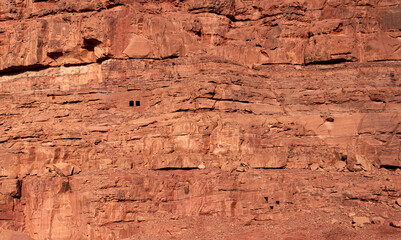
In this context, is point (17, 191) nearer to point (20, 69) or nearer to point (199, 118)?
point (20, 69)

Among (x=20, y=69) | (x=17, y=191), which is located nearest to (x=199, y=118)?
(x=17, y=191)

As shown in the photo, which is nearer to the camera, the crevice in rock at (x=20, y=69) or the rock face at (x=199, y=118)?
the rock face at (x=199, y=118)

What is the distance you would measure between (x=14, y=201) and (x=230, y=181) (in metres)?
10.8

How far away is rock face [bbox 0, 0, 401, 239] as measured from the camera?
1421 inches

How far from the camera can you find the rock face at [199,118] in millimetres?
36094

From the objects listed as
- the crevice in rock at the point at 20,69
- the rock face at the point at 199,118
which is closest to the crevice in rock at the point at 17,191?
the rock face at the point at 199,118

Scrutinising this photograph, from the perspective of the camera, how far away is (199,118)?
38375 mm

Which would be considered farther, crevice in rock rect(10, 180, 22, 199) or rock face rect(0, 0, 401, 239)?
crevice in rock rect(10, 180, 22, 199)

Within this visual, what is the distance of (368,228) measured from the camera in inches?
1359

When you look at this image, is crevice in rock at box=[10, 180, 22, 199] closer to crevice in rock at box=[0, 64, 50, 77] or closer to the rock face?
the rock face

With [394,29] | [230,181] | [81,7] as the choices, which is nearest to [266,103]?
[230,181]

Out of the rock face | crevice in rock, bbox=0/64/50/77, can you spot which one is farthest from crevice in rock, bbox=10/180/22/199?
crevice in rock, bbox=0/64/50/77

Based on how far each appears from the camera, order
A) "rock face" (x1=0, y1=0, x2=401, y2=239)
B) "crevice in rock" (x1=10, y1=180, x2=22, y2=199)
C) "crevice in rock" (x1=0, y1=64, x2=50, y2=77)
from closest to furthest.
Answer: "rock face" (x1=0, y1=0, x2=401, y2=239) < "crevice in rock" (x1=10, y1=180, x2=22, y2=199) < "crevice in rock" (x1=0, y1=64, x2=50, y2=77)

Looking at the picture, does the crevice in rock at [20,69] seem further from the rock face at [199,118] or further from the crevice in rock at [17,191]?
the crevice in rock at [17,191]
